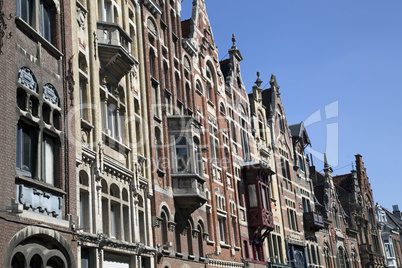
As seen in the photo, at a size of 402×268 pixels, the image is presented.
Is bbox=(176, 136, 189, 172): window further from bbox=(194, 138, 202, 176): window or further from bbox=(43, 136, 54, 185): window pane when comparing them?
bbox=(43, 136, 54, 185): window pane

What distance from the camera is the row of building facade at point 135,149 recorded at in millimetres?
16500

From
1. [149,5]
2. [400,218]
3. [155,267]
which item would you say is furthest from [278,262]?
[400,218]

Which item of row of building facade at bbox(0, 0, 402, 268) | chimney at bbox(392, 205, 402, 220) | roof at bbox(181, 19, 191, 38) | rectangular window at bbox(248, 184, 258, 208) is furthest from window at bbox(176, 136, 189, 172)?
chimney at bbox(392, 205, 402, 220)

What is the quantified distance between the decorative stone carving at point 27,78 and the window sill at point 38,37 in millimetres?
1351

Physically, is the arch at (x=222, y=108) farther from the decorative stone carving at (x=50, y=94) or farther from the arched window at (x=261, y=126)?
the decorative stone carving at (x=50, y=94)

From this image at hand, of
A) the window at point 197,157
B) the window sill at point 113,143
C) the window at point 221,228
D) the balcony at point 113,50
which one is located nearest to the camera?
the window sill at point 113,143

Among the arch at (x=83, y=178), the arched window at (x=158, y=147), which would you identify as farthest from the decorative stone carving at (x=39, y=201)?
the arched window at (x=158, y=147)

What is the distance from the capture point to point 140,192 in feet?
82.2

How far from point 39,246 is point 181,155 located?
14.3 meters

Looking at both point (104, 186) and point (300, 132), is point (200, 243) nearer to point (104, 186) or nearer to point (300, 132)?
point (104, 186)

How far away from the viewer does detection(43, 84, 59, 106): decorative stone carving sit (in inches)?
702

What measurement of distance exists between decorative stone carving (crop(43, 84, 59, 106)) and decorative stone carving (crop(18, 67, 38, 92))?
0.53 metres

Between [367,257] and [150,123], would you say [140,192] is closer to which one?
[150,123]

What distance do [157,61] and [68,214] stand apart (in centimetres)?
1425
